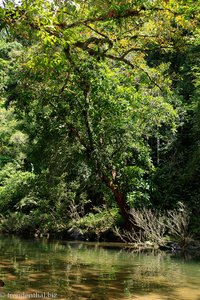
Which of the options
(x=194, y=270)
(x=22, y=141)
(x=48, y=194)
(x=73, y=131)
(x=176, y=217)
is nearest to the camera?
(x=194, y=270)

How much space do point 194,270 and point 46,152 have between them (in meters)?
8.47

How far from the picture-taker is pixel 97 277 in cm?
795

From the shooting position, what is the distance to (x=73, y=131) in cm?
1564

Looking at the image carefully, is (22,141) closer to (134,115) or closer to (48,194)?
(48,194)

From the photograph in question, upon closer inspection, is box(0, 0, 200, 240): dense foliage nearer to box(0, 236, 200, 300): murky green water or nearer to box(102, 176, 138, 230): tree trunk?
box(102, 176, 138, 230): tree trunk

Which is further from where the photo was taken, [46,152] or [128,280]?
[46,152]

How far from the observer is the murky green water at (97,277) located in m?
6.39

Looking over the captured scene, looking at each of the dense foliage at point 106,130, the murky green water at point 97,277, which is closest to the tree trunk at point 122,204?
the dense foliage at point 106,130

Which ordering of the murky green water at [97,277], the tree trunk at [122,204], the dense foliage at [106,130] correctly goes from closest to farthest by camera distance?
the murky green water at [97,277]
the dense foliage at [106,130]
the tree trunk at [122,204]

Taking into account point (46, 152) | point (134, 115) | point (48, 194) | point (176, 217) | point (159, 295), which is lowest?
point (159, 295)

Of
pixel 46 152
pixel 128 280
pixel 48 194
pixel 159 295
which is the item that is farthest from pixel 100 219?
pixel 159 295

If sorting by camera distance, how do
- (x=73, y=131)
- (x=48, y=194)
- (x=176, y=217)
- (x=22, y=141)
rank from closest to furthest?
(x=176, y=217), (x=73, y=131), (x=48, y=194), (x=22, y=141)

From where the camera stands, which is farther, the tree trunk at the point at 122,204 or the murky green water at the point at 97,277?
the tree trunk at the point at 122,204

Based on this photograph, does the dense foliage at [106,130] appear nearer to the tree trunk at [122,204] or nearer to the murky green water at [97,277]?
the tree trunk at [122,204]
